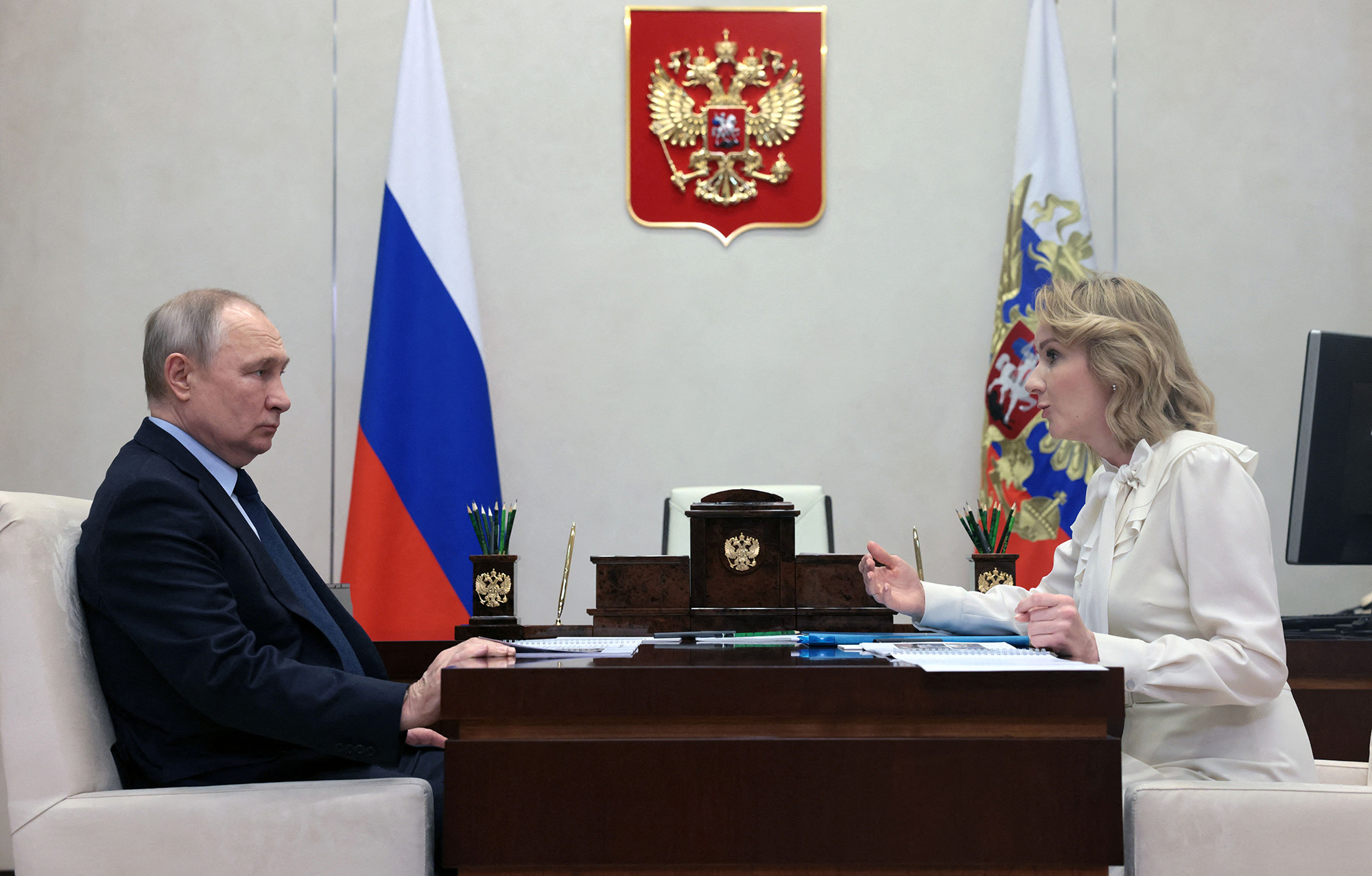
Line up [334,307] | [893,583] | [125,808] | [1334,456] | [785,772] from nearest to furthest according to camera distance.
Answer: [785,772] → [125,808] → [893,583] → [1334,456] → [334,307]

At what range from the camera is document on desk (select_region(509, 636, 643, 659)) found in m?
1.26

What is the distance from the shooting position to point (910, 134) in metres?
3.82

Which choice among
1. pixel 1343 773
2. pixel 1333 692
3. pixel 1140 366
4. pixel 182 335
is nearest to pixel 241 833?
pixel 182 335

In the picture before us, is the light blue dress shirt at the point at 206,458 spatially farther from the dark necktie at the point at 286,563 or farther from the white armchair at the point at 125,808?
the white armchair at the point at 125,808

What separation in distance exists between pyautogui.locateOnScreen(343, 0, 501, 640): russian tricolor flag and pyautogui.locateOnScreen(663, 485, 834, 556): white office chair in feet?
2.23

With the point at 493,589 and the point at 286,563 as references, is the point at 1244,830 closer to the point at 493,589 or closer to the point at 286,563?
the point at 286,563

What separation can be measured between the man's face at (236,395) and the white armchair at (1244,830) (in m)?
1.31

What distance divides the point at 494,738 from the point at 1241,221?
3.71 m

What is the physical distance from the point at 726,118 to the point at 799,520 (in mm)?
1617

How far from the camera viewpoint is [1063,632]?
1267mm

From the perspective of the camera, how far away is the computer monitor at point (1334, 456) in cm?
229

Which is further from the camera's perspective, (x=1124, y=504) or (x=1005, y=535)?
(x=1005, y=535)

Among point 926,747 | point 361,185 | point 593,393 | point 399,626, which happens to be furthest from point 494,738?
point 361,185

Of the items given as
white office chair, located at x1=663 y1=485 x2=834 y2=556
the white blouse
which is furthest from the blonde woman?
white office chair, located at x1=663 y1=485 x2=834 y2=556
